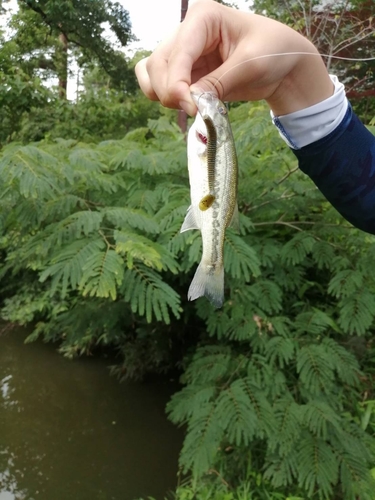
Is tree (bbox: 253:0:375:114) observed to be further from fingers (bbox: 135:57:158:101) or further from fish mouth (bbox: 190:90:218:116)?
fish mouth (bbox: 190:90:218:116)

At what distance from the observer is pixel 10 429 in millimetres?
4609

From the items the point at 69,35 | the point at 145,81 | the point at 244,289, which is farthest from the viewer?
the point at 69,35

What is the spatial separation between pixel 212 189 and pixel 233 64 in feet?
0.83

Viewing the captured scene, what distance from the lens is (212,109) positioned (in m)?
0.85

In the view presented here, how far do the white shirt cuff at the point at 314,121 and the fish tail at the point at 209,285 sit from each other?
40 cm

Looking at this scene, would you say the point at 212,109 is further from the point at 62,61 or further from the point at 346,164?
the point at 62,61

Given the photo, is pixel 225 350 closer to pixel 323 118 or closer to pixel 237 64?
pixel 323 118

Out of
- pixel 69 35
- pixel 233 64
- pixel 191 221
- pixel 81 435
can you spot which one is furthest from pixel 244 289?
pixel 69 35

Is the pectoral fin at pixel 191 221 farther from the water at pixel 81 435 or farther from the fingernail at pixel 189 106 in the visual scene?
the water at pixel 81 435

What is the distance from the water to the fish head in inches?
140

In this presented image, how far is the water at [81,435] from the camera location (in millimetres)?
3842

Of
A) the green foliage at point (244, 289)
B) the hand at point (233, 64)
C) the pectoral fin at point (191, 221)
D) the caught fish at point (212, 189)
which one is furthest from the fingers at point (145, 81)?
the green foliage at point (244, 289)

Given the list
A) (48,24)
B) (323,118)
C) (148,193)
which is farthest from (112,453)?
(48,24)

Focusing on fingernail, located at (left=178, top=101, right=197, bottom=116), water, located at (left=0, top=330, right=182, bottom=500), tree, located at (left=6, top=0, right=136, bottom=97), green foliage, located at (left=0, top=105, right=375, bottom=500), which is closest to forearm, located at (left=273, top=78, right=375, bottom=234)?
fingernail, located at (left=178, top=101, right=197, bottom=116)
